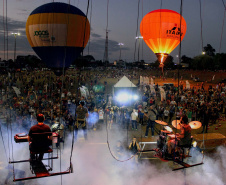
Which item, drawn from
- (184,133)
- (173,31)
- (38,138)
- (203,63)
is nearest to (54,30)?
(173,31)

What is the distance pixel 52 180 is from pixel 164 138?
381 centimetres

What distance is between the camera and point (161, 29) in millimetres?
13008

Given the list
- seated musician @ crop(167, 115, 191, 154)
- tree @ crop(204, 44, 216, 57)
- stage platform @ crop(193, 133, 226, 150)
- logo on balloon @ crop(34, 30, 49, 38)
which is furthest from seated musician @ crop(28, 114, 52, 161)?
tree @ crop(204, 44, 216, 57)

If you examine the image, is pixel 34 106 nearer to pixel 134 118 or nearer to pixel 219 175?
pixel 134 118

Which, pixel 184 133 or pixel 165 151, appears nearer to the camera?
pixel 184 133

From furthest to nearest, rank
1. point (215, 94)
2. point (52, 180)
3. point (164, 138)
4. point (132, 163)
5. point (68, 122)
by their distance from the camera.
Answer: point (215, 94)
point (68, 122)
point (132, 163)
point (52, 180)
point (164, 138)

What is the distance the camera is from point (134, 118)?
39.6ft

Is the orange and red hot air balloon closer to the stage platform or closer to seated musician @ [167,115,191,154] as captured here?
the stage platform

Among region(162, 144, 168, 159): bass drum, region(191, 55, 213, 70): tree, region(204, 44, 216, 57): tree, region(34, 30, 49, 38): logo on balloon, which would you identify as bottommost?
region(162, 144, 168, 159): bass drum

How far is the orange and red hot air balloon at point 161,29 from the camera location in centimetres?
1288

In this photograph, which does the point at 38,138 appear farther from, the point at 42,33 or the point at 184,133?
the point at 42,33

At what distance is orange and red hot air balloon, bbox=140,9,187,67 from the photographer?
42.3ft

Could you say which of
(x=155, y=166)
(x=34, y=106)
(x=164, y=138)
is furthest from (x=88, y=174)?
(x=34, y=106)

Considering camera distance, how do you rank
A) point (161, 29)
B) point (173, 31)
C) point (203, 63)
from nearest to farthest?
point (161, 29) < point (173, 31) < point (203, 63)
